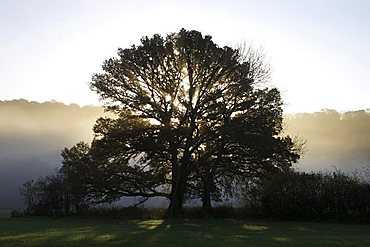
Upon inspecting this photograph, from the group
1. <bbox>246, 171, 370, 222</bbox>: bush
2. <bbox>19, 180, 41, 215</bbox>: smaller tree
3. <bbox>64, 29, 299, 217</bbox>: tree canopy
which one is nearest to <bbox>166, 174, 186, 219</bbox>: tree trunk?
Result: <bbox>64, 29, 299, 217</bbox>: tree canopy

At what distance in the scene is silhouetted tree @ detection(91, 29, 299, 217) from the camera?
1518 inches

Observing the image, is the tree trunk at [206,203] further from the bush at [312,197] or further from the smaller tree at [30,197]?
the smaller tree at [30,197]

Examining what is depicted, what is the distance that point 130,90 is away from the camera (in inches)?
1593

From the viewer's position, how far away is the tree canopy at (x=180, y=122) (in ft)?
127

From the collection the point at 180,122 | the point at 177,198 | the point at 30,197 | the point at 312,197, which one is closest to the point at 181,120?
the point at 180,122

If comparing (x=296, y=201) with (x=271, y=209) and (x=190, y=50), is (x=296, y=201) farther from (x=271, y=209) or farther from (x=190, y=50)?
(x=190, y=50)

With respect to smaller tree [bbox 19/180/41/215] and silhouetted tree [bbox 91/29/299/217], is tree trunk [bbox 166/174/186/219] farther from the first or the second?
smaller tree [bbox 19/180/41/215]

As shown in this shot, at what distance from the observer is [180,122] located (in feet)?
132

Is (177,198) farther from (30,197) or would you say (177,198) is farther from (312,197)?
(30,197)

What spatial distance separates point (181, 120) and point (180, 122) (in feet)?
0.83

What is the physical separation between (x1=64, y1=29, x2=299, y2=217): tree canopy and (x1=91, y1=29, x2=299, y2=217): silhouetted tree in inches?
3.4

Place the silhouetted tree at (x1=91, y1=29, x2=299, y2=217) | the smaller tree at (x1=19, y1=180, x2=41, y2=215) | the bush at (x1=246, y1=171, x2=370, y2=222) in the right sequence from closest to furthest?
the bush at (x1=246, y1=171, x2=370, y2=222) → the silhouetted tree at (x1=91, y1=29, x2=299, y2=217) → the smaller tree at (x1=19, y1=180, x2=41, y2=215)

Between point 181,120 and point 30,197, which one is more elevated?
point 181,120

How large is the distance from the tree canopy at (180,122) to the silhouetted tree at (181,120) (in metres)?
0.09
